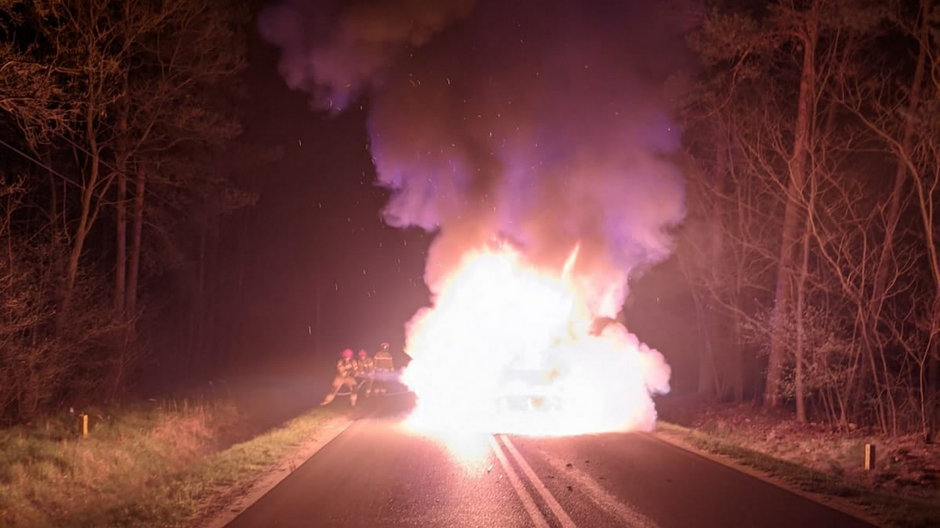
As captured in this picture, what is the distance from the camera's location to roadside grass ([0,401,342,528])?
7.92 m

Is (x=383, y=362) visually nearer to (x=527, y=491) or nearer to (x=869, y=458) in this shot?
(x=527, y=491)

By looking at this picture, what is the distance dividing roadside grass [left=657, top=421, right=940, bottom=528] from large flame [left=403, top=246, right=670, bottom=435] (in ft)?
12.9

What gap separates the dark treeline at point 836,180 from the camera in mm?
13945

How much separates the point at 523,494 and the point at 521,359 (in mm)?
10919

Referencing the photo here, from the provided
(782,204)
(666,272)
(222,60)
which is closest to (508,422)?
(782,204)

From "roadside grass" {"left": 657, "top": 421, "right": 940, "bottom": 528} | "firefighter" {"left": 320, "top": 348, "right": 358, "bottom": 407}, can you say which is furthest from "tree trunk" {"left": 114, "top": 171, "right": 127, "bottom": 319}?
"roadside grass" {"left": 657, "top": 421, "right": 940, "bottom": 528}

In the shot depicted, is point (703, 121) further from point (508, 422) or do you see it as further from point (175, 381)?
point (175, 381)

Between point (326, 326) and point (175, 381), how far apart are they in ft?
116

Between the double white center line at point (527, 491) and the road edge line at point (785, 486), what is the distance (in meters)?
2.93

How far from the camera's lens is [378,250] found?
65.0 metres

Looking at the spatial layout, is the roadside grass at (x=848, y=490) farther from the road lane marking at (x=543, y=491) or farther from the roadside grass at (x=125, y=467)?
the roadside grass at (x=125, y=467)

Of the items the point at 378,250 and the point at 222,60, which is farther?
the point at 378,250

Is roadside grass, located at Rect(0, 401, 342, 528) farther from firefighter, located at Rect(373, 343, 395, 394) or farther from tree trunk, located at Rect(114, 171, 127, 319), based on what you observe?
firefighter, located at Rect(373, 343, 395, 394)

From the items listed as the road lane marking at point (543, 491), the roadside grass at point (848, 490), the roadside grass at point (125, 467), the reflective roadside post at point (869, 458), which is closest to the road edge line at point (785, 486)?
the roadside grass at point (848, 490)
